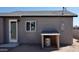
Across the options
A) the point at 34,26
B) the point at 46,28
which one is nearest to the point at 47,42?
the point at 46,28

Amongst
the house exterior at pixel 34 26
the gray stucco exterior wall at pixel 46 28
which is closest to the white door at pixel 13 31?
the house exterior at pixel 34 26

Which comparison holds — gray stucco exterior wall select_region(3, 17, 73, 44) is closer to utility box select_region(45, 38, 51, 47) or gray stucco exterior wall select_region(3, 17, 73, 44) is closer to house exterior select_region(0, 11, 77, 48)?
house exterior select_region(0, 11, 77, 48)

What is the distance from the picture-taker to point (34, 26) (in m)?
17.3

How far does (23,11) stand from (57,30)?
5.36 m

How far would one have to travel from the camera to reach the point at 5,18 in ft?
57.4

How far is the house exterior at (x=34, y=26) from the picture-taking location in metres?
16.9

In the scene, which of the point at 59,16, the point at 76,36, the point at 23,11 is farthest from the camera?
the point at 76,36

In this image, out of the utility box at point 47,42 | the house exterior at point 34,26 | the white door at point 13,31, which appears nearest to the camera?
the utility box at point 47,42

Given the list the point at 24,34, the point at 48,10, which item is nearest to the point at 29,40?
the point at 24,34

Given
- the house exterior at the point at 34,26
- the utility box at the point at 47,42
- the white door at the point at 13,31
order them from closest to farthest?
the utility box at the point at 47,42 → the house exterior at the point at 34,26 → the white door at the point at 13,31

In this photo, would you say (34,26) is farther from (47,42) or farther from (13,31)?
(47,42)

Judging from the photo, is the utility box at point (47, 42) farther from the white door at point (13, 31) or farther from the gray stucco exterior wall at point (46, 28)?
the white door at point (13, 31)

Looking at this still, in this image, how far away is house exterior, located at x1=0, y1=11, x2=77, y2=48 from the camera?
16.9 meters

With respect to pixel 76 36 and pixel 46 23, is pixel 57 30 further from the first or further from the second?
pixel 76 36
